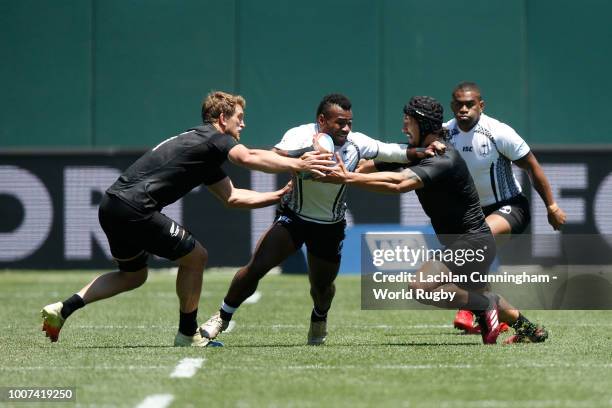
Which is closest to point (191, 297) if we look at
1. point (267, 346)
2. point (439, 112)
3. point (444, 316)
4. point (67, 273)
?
point (267, 346)

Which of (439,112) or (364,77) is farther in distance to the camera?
(364,77)

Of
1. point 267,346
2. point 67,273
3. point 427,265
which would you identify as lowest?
point 67,273

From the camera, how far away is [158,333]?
11.3m

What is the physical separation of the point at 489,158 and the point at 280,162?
2786mm

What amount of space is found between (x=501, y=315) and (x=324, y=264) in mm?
1519

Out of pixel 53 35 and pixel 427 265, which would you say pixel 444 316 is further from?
pixel 53 35

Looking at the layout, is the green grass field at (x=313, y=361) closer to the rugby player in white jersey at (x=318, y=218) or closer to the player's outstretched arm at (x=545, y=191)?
the rugby player in white jersey at (x=318, y=218)

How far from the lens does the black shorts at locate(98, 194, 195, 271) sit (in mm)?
9672

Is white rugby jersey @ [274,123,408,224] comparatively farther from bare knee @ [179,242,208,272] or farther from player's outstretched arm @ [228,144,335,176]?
bare knee @ [179,242,208,272]

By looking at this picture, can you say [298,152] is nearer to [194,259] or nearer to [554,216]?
[194,259]

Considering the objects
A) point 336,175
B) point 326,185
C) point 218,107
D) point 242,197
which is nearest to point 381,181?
point 336,175

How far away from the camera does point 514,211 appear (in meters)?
11.5

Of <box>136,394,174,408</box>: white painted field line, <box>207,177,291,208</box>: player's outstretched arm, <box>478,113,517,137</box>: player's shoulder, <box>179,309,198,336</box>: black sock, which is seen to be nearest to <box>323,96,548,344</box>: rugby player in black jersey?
<box>207,177,291,208</box>: player's outstretched arm

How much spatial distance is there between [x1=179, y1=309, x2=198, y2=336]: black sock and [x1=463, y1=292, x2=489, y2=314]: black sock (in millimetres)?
2167
